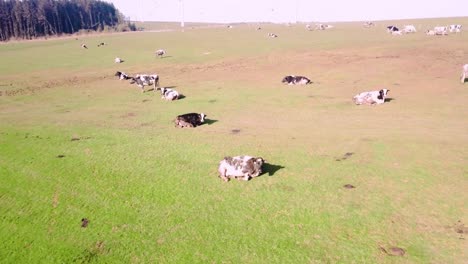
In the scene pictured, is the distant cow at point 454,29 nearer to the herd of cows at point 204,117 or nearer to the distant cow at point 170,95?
the herd of cows at point 204,117

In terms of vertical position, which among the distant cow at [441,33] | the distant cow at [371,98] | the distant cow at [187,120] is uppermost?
the distant cow at [441,33]

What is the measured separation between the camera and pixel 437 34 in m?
54.2

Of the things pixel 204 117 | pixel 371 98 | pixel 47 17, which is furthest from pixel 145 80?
pixel 47 17

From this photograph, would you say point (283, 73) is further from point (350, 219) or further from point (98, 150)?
point (350, 219)

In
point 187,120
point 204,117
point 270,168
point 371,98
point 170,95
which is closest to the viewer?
point 270,168

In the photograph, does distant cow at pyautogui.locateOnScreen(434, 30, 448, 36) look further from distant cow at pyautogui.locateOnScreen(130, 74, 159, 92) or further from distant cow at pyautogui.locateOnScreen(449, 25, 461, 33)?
distant cow at pyautogui.locateOnScreen(130, 74, 159, 92)

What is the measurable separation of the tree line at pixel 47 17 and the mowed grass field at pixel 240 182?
3413 inches

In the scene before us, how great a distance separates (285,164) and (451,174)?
15.5ft

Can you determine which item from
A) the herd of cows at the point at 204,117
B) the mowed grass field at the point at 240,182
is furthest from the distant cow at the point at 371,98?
the mowed grass field at the point at 240,182

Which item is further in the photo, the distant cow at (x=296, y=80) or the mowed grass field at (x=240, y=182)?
the distant cow at (x=296, y=80)

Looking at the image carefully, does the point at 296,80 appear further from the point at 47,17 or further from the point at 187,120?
the point at 47,17

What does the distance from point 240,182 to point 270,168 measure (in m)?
1.27

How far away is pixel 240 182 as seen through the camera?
35.4 feet

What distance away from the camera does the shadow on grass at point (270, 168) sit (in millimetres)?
11359
